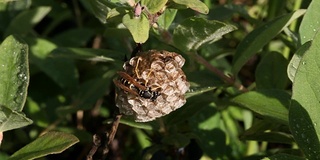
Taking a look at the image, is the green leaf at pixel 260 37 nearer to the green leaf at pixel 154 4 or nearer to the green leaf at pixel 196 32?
the green leaf at pixel 196 32

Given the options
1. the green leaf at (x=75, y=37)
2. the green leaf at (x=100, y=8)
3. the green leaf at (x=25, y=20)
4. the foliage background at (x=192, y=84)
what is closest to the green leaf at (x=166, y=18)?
the foliage background at (x=192, y=84)

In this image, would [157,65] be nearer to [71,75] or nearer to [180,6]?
[180,6]

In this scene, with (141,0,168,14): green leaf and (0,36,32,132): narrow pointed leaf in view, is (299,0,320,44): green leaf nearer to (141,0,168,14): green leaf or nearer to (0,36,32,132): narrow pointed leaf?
(141,0,168,14): green leaf

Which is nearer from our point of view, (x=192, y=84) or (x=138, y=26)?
(x=138, y=26)

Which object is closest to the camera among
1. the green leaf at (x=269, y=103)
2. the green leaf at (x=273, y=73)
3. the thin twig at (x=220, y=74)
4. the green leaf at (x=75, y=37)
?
the green leaf at (x=269, y=103)

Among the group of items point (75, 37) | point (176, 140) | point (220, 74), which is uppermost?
point (220, 74)

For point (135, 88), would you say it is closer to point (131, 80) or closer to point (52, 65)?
point (131, 80)

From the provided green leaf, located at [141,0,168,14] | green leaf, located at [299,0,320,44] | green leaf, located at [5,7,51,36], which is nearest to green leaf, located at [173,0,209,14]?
green leaf, located at [141,0,168,14]

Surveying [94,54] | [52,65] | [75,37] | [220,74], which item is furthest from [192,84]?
[75,37]
